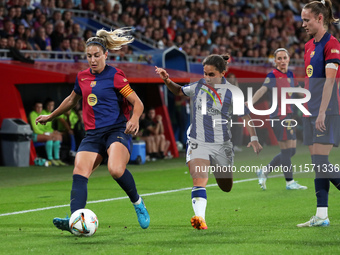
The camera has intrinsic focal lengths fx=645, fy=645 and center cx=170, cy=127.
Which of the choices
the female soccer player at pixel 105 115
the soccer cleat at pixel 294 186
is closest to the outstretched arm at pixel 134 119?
the female soccer player at pixel 105 115

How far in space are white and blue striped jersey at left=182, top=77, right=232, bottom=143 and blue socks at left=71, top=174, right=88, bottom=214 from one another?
1314 mm

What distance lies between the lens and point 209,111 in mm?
6840

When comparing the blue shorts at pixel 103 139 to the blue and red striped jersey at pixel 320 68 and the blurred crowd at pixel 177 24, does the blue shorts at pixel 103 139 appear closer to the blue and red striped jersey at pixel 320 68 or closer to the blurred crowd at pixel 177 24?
the blue and red striped jersey at pixel 320 68

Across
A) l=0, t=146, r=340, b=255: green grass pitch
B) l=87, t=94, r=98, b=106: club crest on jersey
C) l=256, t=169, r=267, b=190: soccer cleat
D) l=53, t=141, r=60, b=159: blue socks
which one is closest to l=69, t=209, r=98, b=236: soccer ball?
l=0, t=146, r=340, b=255: green grass pitch

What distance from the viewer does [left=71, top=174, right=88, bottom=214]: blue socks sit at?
623 centimetres

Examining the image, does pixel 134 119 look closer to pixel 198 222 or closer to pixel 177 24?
pixel 198 222

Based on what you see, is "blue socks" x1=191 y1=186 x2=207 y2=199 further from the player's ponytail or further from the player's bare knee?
the player's ponytail

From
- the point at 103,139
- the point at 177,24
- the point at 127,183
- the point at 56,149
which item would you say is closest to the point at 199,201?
the point at 127,183

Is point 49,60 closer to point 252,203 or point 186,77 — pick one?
point 186,77

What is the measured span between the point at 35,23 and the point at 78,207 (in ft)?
41.4

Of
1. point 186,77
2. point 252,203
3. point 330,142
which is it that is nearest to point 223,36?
point 186,77

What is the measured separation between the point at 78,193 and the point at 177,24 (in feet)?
59.7

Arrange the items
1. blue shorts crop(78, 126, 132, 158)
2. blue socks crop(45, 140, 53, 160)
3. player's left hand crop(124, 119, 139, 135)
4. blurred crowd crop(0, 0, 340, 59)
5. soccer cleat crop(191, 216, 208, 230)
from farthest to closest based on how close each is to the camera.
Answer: blurred crowd crop(0, 0, 340, 59) < blue socks crop(45, 140, 53, 160) < blue shorts crop(78, 126, 132, 158) < soccer cleat crop(191, 216, 208, 230) < player's left hand crop(124, 119, 139, 135)

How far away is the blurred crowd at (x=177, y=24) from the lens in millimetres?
17562
